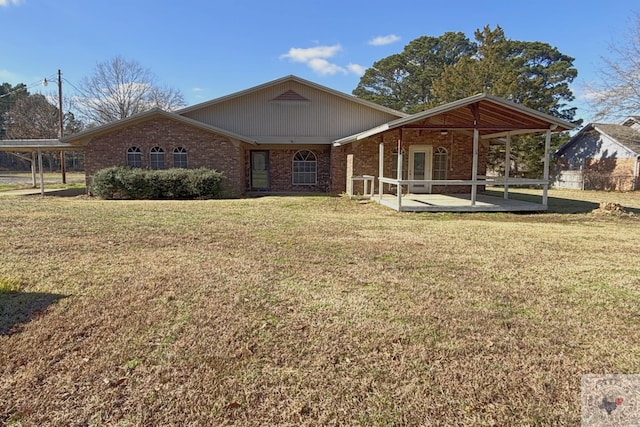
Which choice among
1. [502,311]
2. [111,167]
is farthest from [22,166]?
[502,311]

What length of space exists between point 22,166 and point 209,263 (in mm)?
66176

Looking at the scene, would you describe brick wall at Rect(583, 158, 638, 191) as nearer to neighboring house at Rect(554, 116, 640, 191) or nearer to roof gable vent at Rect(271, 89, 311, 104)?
neighboring house at Rect(554, 116, 640, 191)

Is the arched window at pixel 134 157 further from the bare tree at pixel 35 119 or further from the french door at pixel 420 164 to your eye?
the bare tree at pixel 35 119

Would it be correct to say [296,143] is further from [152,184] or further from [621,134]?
[621,134]

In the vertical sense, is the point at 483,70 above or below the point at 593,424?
above

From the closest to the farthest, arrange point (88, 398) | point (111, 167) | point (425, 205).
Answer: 1. point (88, 398)
2. point (425, 205)
3. point (111, 167)

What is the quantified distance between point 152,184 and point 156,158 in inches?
81.3

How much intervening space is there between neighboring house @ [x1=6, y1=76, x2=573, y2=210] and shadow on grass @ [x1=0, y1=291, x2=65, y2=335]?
396 inches

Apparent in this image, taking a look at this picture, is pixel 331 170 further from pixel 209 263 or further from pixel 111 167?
pixel 209 263

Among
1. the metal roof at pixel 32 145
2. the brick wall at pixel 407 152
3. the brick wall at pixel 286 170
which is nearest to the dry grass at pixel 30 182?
the metal roof at pixel 32 145

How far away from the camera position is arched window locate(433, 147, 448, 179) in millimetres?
16984

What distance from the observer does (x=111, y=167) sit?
15.8m

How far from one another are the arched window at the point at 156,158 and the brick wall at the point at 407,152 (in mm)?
7604

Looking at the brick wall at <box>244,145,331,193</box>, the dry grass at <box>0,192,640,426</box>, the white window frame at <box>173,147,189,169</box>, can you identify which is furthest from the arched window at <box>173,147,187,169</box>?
the dry grass at <box>0,192,640,426</box>
